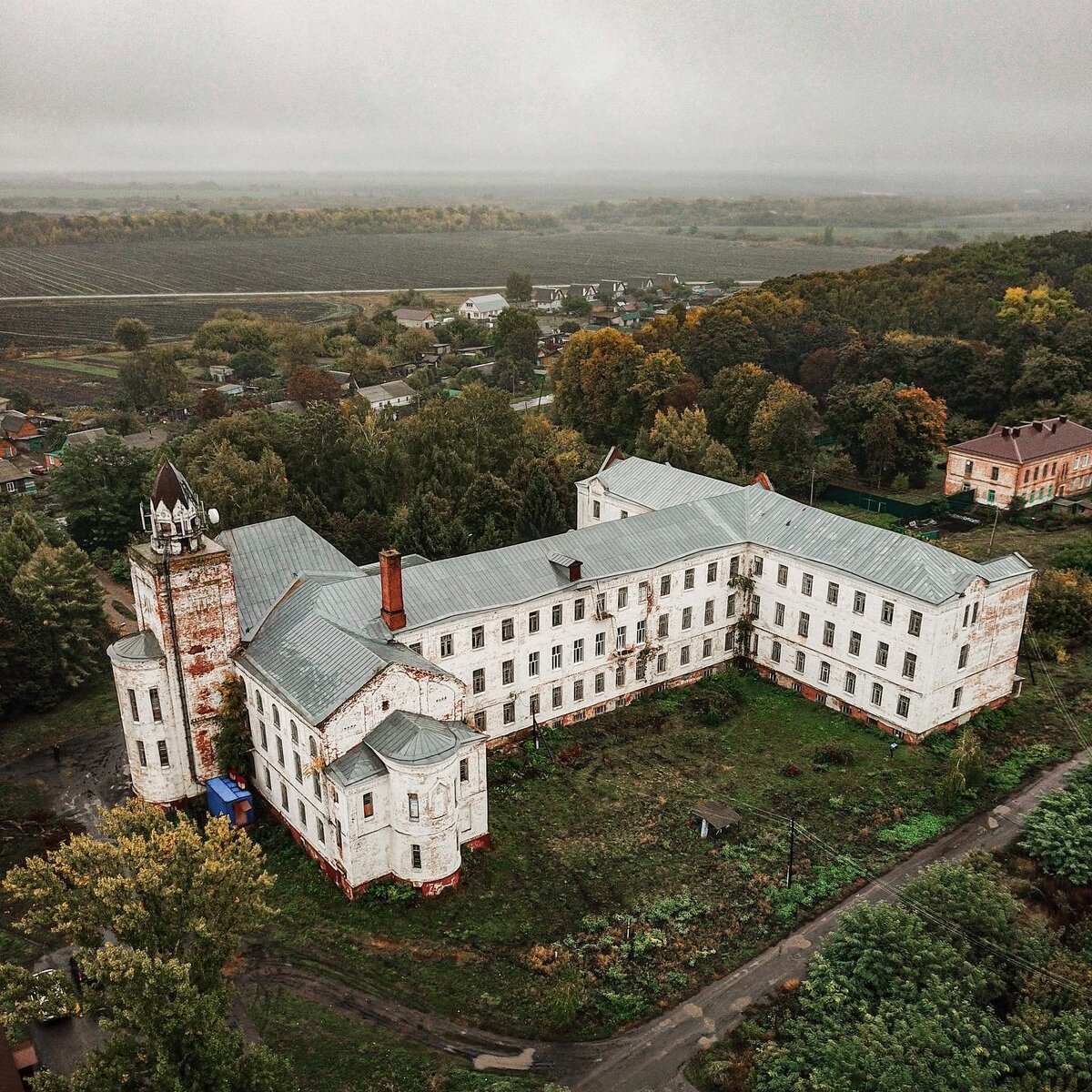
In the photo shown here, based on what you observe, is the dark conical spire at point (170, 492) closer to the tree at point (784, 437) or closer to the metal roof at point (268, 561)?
the metal roof at point (268, 561)

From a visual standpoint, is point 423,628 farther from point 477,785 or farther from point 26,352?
point 26,352

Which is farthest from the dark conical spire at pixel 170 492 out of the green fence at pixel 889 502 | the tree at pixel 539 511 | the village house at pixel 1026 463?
the village house at pixel 1026 463

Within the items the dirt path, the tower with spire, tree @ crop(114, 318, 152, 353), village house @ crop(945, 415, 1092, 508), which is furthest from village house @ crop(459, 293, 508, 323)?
the dirt path

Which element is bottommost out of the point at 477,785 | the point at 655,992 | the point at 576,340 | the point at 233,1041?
the point at 655,992

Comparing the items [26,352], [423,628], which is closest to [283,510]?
[423,628]

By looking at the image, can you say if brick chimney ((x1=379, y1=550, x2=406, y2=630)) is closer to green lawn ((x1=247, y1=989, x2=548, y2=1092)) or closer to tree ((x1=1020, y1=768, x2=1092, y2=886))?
green lawn ((x1=247, y1=989, x2=548, y2=1092))

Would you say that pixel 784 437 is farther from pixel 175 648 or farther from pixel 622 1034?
pixel 622 1034

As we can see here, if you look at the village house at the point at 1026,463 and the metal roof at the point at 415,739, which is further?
the village house at the point at 1026,463
